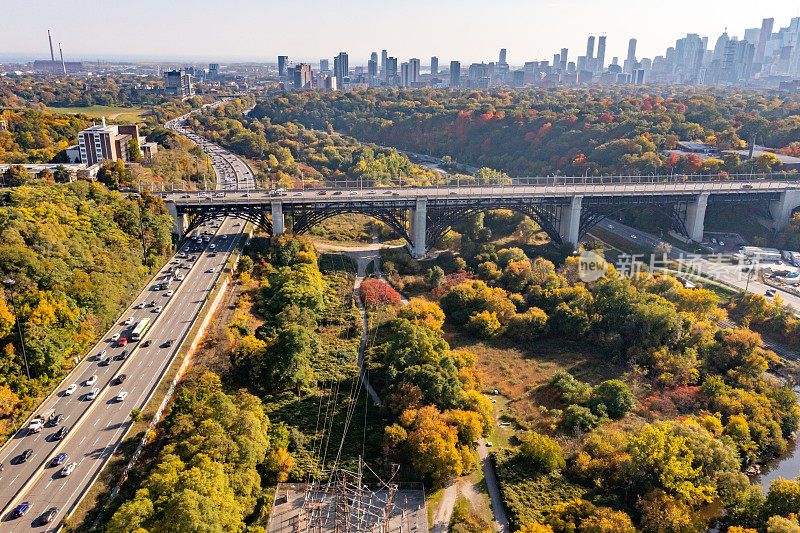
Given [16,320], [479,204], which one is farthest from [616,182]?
[16,320]

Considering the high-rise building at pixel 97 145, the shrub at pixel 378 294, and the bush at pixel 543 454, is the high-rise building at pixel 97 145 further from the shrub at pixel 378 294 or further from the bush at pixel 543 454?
the bush at pixel 543 454

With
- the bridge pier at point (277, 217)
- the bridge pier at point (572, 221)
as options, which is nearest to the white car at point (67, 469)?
the bridge pier at point (277, 217)

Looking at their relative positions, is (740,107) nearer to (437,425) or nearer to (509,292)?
(509,292)

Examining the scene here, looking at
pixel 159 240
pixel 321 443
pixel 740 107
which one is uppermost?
pixel 740 107

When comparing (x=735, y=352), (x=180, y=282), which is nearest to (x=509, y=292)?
(x=735, y=352)

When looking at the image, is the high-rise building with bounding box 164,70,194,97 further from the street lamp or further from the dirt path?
the dirt path

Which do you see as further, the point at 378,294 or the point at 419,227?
the point at 419,227

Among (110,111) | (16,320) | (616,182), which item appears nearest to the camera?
(16,320)

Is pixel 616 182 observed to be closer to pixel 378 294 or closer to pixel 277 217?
pixel 378 294
